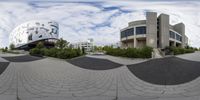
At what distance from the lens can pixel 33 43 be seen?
60.4 inches

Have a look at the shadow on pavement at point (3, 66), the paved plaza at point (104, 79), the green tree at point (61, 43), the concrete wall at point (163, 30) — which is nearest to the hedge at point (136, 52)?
the paved plaza at point (104, 79)

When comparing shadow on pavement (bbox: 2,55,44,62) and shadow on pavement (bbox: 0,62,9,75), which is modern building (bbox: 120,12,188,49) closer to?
shadow on pavement (bbox: 2,55,44,62)

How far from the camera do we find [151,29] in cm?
138

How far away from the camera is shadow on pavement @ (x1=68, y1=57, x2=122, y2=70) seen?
4.34 ft

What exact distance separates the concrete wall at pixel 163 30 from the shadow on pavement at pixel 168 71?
114 mm

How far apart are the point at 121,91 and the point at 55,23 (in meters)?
0.62

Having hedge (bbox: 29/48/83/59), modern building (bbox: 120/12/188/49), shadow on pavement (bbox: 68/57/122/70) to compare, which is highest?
modern building (bbox: 120/12/188/49)

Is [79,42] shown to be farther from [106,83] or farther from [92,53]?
[106,83]

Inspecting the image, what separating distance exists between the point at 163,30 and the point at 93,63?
1.53ft

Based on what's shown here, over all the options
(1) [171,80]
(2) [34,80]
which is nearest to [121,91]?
(1) [171,80]

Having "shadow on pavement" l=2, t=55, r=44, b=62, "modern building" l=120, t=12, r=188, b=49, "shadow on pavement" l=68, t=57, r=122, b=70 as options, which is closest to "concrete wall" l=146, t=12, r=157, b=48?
"modern building" l=120, t=12, r=188, b=49

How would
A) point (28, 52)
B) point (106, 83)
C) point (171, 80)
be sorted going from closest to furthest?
point (171, 80)
point (106, 83)
point (28, 52)

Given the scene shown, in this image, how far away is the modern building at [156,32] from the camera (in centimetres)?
130

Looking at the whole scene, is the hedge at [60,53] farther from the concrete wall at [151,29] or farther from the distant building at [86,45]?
the concrete wall at [151,29]
